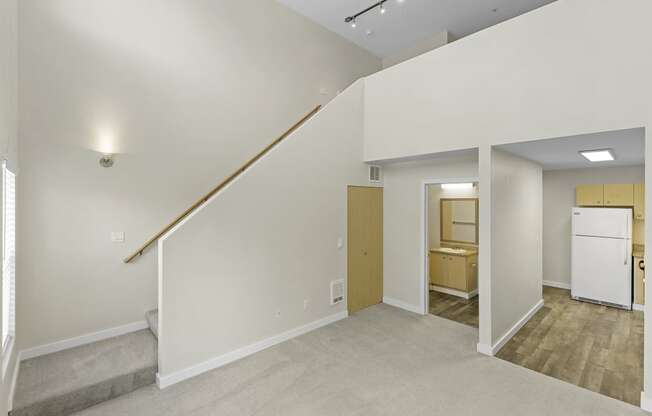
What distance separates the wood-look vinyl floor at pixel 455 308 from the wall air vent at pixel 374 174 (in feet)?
8.02

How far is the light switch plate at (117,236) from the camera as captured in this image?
12.5 ft

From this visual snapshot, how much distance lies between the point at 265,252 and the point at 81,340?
2.34 m

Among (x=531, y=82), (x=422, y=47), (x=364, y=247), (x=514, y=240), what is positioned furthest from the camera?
(x=422, y=47)

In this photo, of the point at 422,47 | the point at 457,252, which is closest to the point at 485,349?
the point at 457,252

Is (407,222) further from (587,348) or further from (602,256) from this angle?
(602,256)

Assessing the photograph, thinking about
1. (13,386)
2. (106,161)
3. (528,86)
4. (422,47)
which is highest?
(422,47)

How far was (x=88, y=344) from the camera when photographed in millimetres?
3604

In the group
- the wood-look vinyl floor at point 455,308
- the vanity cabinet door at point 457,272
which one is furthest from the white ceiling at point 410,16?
the wood-look vinyl floor at point 455,308

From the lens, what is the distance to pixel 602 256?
5.39 meters

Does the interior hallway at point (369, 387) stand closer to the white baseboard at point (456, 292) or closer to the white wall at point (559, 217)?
the white baseboard at point (456, 292)

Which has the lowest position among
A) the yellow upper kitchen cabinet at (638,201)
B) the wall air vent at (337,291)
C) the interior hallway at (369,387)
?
the interior hallway at (369,387)

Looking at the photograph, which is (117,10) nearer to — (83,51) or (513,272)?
(83,51)

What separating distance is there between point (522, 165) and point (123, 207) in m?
5.57

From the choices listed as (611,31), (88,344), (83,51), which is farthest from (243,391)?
(611,31)
